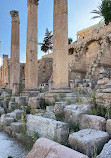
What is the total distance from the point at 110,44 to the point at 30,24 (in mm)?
9405

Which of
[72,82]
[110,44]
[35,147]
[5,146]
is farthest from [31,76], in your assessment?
[110,44]

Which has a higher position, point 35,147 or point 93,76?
point 93,76

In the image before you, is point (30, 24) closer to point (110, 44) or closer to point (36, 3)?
point (36, 3)

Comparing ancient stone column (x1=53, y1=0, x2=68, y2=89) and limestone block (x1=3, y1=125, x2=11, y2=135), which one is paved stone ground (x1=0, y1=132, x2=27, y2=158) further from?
ancient stone column (x1=53, y1=0, x2=68, y2=89)

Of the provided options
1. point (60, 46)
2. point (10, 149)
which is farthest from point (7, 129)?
point (60, 46)

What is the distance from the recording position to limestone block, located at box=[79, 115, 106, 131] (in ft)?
10.3

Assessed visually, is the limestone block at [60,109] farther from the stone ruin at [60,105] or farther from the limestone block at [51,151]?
the limestone block at [51,151]

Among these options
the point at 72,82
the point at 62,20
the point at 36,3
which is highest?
the point at 36,3

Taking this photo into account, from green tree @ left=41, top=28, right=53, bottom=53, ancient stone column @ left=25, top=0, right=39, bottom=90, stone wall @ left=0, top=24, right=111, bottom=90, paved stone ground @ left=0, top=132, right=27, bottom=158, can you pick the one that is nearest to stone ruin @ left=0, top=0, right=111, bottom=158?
ancient stone column @ left=25, top=0, right=39, bottom=90

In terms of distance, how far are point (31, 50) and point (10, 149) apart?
7270 mm

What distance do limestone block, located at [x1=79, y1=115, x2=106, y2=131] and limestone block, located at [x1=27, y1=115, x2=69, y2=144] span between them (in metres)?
0.47

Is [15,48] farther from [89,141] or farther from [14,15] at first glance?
[89,141]

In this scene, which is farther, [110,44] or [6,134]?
[110,44]

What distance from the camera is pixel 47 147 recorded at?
224 cm
